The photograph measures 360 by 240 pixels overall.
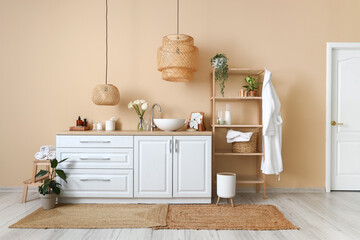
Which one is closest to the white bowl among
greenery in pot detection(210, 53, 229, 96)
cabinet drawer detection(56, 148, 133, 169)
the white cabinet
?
the white cabinet

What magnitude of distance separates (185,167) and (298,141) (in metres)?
1.67

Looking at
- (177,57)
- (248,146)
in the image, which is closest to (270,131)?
(248,146)

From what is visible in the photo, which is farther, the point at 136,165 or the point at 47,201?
the point at 136,165

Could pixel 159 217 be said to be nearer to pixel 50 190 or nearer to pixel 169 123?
pixel 169 123

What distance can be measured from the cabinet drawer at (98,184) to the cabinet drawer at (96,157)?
2.8 inches

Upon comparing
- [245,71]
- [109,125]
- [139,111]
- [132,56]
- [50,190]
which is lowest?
[50,190]

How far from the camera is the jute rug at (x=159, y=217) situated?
2.48 metres

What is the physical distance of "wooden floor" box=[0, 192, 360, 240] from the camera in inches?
89.8

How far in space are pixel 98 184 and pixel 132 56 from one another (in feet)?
5.57

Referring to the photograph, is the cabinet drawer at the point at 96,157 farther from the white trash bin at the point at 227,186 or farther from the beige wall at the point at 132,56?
the white trash bin at the point at 227,186

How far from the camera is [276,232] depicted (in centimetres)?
237

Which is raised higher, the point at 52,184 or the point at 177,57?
the point at 177,57

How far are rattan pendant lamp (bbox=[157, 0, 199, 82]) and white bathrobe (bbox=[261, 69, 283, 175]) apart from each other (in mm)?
929

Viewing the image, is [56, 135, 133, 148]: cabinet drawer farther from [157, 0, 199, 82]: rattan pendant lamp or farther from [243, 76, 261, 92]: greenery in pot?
[243, 76, 261, 92]: greenery in pot
